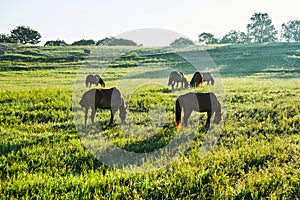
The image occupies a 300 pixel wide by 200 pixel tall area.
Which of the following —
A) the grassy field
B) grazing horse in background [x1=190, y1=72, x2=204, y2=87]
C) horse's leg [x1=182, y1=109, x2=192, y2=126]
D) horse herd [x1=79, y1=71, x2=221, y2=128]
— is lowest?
the grassy field

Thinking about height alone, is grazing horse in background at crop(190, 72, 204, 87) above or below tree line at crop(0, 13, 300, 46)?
below

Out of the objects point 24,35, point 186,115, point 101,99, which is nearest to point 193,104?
point 186,115

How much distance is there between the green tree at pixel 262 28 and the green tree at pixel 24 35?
8434 centimetres

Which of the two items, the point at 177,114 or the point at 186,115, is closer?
the point at 177,114

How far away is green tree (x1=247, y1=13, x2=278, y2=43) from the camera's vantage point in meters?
125

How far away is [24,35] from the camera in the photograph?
102 metres

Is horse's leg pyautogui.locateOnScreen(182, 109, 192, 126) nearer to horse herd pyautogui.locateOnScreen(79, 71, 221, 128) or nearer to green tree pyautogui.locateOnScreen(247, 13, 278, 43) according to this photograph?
horse herd pyautogui.locateOnScreen(79, 71, 221, 128)

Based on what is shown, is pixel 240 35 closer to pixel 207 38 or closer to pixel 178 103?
pixel 207 38

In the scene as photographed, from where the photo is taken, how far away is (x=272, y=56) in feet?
184

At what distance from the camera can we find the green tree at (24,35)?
101000 millimetres

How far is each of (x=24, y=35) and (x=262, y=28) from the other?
3620 inches

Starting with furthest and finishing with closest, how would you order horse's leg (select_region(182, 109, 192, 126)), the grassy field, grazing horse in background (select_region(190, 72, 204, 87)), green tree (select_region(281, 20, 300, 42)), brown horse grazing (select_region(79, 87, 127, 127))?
green tree (select_region(281, 20, 300, 42))
grazing horse in background (select_region(190, 72, 204, 87))
brown horse grazing (select_region(79, 87, 127, 127))
horse's leg (select_region(182, 109, 192, 126))
the grassy field

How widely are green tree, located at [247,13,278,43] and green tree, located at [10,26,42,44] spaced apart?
84.3 metres

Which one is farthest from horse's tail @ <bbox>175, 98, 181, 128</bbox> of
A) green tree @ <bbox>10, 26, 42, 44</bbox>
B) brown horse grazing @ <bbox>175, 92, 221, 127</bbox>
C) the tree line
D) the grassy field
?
green tree @ <bbox>10, 26, 42, 44</bbox>
